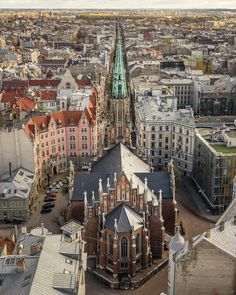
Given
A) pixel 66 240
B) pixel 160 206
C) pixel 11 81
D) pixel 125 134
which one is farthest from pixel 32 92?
Result: pixel 66 240

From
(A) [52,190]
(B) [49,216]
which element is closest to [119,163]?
(B) [49,216]

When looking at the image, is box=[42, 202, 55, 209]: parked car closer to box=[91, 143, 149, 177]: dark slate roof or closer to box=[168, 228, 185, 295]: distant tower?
box=[91, 143, 149, 177]: dark slate roof

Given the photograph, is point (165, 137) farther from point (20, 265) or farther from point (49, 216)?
point (20, 265)

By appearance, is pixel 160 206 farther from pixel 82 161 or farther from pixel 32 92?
pixel 32 92

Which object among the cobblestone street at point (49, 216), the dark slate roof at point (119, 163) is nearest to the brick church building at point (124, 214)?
the dark slate roof at point (119, 163)

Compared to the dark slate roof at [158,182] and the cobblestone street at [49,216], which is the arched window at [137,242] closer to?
the dark slate roof at [158,182]

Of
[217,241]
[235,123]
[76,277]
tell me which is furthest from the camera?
[235,123]
